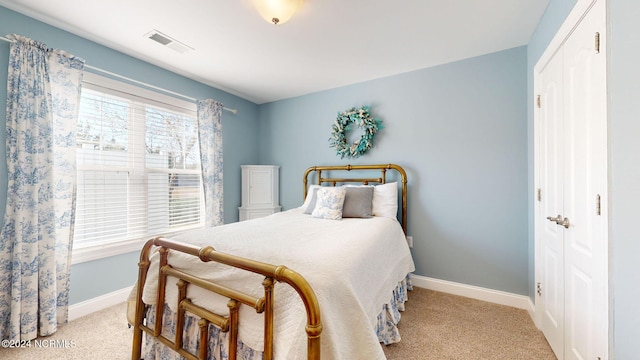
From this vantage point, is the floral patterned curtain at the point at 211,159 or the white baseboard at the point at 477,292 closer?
the white baseboard at the point at 477,292

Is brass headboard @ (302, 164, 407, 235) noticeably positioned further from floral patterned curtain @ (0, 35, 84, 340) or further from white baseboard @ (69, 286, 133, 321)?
floral patterned curtain @ (0, 35, 84, 340)

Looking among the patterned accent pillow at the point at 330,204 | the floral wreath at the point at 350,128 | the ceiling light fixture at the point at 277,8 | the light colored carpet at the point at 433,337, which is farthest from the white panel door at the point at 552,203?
the ceiling light fixture at the point at 277,8

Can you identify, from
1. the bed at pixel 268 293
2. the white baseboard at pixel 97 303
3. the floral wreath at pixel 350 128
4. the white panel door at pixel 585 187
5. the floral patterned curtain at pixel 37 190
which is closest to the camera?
the bed at pixel 268 293

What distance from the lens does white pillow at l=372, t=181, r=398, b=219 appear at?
2.62 meters

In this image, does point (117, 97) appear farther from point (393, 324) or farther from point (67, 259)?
point (393, 324)

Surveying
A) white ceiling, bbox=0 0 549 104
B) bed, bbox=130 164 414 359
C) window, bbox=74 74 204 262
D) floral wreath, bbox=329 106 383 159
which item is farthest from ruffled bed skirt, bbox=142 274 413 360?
white ceiling, bbox=0 0 549 104

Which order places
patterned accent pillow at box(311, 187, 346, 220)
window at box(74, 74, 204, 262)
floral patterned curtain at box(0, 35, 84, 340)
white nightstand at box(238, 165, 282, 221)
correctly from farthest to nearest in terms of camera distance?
white nightstand at box(238, 165, 282, 221)
patterned accent pillow at box(311, 187, 346, 220)
window at box(74, 74, 204, 262)
floral patterned curtain at box(0, 35, 84, 340)

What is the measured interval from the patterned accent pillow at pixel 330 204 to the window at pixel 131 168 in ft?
5.58

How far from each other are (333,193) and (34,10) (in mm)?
2882

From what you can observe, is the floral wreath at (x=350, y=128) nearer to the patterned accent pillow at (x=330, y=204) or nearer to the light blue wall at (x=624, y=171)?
the patterned accent pillow at (x=330, y=204)

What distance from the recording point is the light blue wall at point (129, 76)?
1.82 m

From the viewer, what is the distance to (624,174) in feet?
3.09

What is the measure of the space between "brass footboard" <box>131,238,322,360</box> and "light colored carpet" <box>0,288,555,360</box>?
1.97 feet

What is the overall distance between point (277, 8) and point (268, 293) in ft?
5.66
